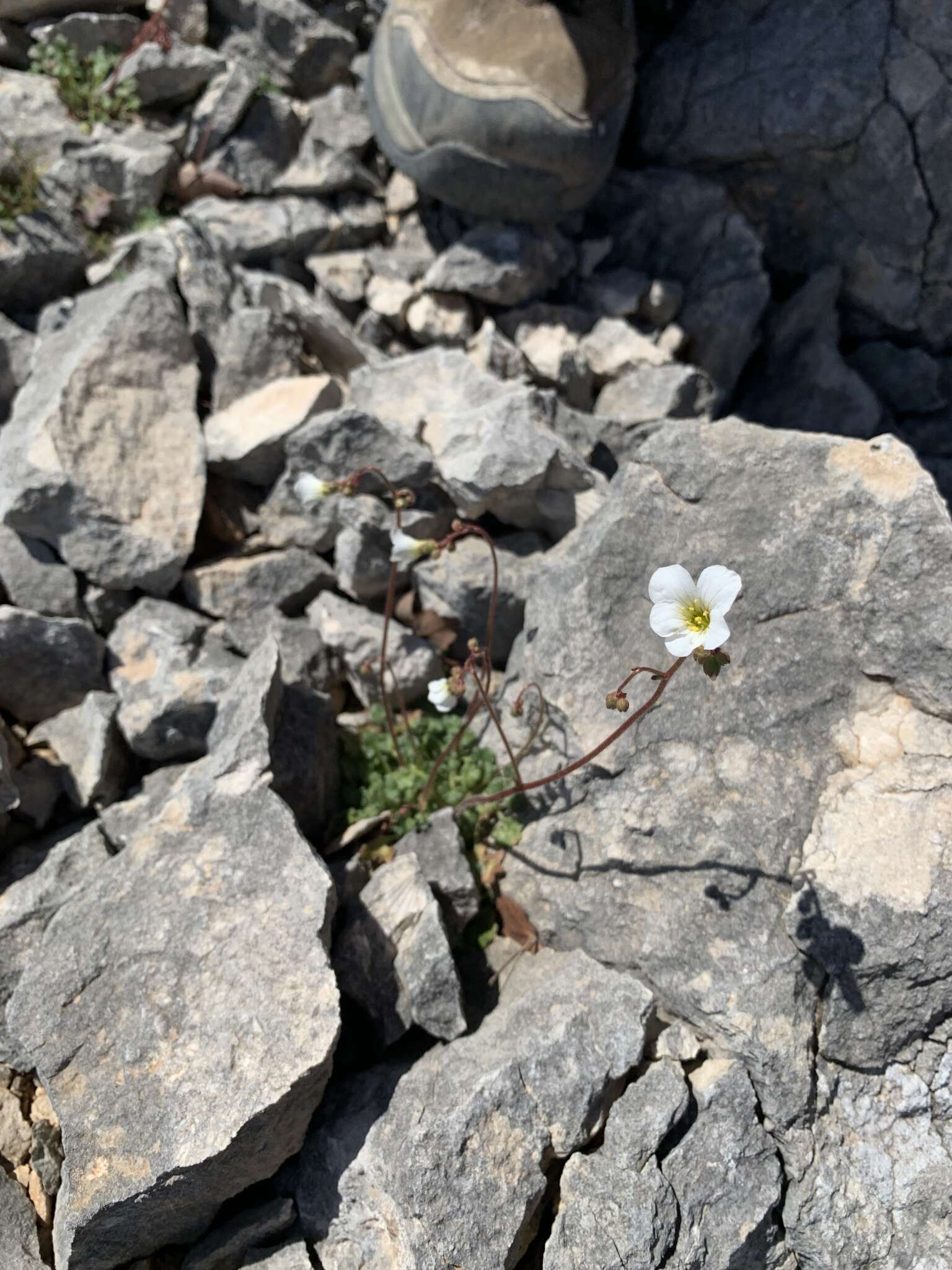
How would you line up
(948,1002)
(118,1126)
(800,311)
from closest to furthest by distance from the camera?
(118,1126)
(948,1002)
(800,311)

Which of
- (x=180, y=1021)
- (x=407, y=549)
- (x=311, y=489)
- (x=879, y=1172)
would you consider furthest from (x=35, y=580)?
(x=879, y=1172)

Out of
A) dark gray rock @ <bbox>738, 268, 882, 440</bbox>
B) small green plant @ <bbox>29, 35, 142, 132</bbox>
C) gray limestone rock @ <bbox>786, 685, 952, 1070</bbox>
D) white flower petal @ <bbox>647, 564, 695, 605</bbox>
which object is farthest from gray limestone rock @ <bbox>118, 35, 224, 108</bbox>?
gray limestone rock @ <bbox>786, 685, 952, 1070</bbox>

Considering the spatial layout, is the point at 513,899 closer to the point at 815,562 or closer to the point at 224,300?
the point at 815,562

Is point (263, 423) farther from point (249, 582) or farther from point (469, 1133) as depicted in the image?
point (469, 1133)

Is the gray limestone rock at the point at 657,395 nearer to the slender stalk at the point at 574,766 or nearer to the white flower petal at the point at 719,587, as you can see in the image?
the slender stalk at the point at 574,766

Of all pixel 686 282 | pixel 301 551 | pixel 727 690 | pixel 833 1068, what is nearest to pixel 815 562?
pixel 727 690

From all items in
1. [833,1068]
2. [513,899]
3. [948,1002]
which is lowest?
[513,899]
